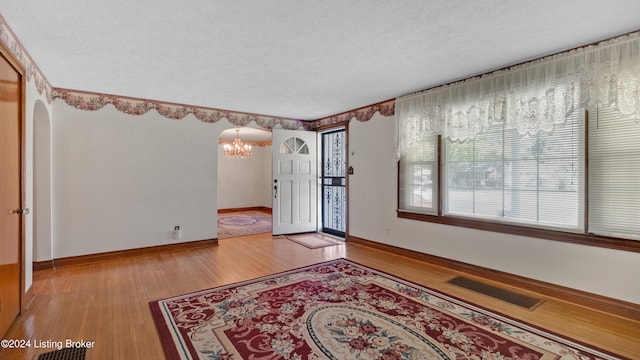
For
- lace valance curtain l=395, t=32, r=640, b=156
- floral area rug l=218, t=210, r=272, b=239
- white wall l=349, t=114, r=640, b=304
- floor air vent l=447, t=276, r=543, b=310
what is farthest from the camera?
floral area rug l=218, t=210, r=272, b=239

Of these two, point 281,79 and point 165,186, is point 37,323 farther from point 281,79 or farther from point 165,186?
point 281,79

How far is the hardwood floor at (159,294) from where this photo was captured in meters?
2.20

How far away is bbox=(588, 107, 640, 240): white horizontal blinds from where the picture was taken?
2.50 meters

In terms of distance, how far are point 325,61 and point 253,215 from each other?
251 inches

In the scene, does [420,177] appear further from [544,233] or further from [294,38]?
[294,38]

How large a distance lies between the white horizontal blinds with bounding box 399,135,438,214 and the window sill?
0.20m

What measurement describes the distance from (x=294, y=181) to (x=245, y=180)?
4233 millimetres

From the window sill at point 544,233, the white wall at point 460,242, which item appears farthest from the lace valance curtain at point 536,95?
the window sill at point 544,233

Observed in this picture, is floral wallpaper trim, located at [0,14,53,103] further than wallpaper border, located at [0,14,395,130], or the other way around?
wallpaper border, located at [0,14,395,130]

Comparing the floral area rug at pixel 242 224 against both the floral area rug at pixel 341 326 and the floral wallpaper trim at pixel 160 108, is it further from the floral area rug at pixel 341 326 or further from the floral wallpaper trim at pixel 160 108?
the floral area rug at pixel 341 326

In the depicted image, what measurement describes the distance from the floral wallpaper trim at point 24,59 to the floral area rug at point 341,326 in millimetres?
2462

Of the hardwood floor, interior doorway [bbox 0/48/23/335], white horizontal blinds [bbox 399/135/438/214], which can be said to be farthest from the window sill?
interior doorway [bbox 0/48/23/335]

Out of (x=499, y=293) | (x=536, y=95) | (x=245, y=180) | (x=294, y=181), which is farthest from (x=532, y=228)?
(x=245, y=180)

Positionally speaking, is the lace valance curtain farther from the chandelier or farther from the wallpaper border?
the chandelier
